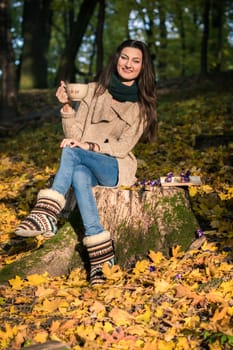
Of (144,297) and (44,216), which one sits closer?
(144,297)

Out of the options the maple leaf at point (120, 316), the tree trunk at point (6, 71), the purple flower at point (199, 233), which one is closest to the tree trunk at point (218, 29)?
the tree trunk at point (6, 71)

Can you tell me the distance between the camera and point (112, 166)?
4469 millimetres

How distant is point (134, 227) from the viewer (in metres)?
4.29

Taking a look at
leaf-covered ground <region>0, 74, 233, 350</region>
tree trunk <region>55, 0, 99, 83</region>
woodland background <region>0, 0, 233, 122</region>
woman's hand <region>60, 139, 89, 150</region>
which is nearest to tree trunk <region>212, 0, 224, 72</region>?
woodland background <region>0, 0, 233, 122</region>

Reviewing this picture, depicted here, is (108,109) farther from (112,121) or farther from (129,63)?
(129,63)

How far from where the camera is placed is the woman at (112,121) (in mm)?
4254

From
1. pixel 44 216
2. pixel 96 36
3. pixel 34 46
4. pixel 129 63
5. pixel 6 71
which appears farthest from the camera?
pixel 34 46

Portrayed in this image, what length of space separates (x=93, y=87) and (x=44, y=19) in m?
15.9

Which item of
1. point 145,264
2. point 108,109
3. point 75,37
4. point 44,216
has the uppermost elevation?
point 75,37

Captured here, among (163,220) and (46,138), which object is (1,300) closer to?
(163,220)

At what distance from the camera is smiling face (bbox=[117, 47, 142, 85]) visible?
4.50 metres

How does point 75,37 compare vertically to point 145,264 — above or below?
above

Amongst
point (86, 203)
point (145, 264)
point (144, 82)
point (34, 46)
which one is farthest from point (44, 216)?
point (34, 46)

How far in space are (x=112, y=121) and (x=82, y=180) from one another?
0.82 meters
